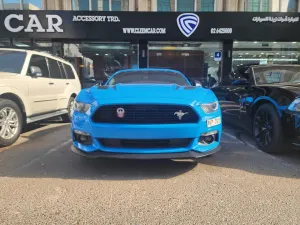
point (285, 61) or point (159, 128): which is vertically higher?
point (285, 61)

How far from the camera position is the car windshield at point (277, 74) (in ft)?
16.7

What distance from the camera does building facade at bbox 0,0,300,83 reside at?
11680mm

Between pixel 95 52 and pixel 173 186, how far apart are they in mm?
11172

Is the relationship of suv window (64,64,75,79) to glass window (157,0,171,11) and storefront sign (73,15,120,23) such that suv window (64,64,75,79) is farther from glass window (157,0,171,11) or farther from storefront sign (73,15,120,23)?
glass window (157,0,171,11)

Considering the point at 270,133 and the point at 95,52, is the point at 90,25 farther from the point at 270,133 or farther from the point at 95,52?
the point at 270,133

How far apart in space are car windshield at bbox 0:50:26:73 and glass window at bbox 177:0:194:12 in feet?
31.4

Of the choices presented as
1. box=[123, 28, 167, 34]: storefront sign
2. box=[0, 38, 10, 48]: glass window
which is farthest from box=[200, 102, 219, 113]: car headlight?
box=[0, 38, 10, 48]: glass window

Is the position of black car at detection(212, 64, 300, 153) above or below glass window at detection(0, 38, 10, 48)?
→ below

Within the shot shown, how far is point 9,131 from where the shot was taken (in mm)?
4918

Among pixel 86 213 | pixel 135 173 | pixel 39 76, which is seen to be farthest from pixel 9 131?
pixel 86 213

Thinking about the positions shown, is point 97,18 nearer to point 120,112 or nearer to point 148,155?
point 120,112

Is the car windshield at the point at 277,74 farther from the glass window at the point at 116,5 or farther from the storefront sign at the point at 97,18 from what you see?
the glass window at the point at 116,5

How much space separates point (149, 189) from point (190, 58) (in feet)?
36.7

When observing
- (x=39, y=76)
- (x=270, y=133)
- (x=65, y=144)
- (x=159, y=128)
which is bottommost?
(x=65, y=144)
